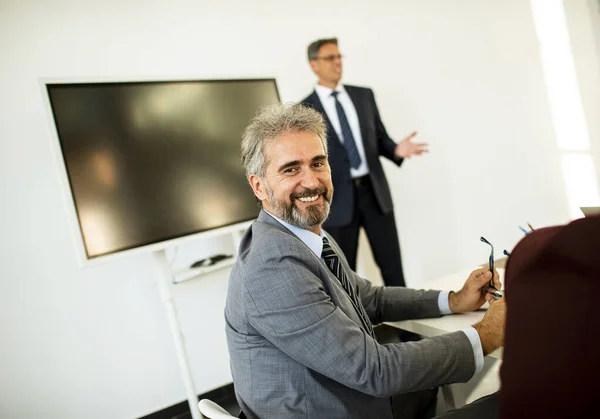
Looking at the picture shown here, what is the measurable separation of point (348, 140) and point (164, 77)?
106 centimetres

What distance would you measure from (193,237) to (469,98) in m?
2.90

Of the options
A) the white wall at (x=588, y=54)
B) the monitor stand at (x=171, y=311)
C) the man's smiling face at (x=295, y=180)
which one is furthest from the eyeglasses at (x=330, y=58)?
the white wall at (x=588, y=54)

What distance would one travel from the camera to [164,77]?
2254 millimetres

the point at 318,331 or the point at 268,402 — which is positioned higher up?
the point at 318,331

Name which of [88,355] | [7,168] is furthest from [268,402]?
[7,168]

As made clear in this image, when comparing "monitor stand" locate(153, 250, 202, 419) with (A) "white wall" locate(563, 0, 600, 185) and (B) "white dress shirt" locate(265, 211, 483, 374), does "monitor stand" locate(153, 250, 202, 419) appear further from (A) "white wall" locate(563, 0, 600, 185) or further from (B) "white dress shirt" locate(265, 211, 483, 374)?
(A) "white wall" locate(563, 0, 600, 185)

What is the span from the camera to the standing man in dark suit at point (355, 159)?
2732mm

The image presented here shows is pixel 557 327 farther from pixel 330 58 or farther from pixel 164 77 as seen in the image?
pixel 330 58

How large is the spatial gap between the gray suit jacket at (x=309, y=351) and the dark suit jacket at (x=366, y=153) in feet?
5.08

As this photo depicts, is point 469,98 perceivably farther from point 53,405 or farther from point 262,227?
point 53,405

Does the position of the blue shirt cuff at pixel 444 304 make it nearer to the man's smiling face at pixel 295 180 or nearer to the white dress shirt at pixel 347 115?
the man's smiling face at pixel 295 180

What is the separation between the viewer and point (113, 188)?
2066mm

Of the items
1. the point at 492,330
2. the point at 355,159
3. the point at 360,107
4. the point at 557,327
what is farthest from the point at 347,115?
the point at 557,327

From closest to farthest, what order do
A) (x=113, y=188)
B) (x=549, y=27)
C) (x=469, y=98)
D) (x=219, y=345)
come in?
Result: 1. (x=113, y=188)
2. (x=219, y=345)
3. (x=469, y=98)
4. (x=549, y=27)
